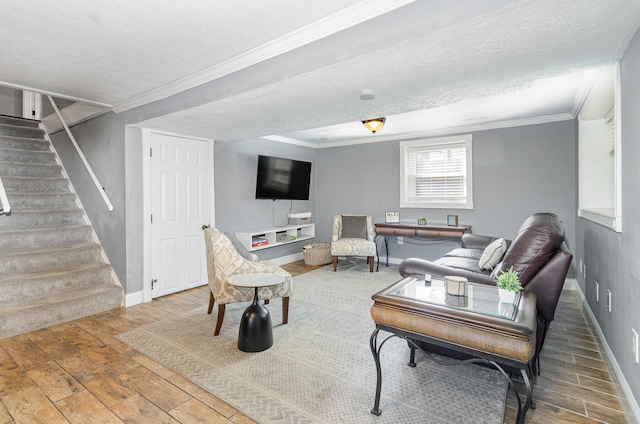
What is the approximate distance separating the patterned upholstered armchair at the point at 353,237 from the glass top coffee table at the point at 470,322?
3.30 meters

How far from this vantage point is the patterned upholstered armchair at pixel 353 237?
17.5 ft

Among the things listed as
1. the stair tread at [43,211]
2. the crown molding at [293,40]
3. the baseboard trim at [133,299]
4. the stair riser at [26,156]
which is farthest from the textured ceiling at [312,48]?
the stair riser at [26,156]

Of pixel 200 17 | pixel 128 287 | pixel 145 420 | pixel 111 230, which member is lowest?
pixel 145 420

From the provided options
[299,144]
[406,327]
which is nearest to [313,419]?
[406,327]

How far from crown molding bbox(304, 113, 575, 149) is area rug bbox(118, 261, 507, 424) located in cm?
330

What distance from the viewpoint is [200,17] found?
6.30 ft

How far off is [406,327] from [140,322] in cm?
276

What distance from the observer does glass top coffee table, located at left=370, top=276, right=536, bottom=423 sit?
144 centimetres

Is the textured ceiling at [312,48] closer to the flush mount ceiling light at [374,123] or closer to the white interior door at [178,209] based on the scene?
the flush mount ceiling light at [374,123]

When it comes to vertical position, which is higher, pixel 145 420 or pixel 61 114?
pixel 61 114

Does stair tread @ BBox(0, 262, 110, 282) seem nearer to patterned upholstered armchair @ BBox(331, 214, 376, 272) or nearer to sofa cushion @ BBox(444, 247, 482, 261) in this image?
patterned upholstered armchair @ BBox(331, 214, 376, 272)

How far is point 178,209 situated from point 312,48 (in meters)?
2.97

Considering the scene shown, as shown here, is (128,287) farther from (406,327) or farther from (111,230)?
(406,327)

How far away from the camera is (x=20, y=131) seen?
5.11 meters
